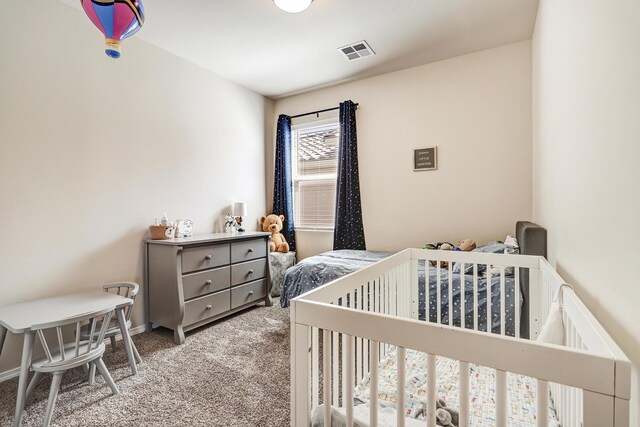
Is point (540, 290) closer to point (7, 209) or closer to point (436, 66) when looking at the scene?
point (436, 66)

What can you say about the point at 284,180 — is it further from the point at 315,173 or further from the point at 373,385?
the point at 373,385

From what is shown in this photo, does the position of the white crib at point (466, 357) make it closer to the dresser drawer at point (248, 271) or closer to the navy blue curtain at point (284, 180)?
the dresser drawer at point (248, 271)

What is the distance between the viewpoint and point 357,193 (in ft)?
11.7

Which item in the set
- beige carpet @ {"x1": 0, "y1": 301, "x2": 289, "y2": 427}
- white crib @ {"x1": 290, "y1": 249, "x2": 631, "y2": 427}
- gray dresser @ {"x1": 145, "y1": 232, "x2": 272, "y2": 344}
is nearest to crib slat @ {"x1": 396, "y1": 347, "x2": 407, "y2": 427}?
white crib @ {"x1": 290, "y1": 249, "x2": 631, "y2": 427}

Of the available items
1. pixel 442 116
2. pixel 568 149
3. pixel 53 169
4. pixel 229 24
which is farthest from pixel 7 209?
pixel 442 116

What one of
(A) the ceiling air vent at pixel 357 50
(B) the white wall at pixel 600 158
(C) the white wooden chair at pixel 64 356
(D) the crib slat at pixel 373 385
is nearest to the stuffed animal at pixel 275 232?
(A) the ceiling air vent at pixel 357 50

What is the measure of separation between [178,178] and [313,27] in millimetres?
1892

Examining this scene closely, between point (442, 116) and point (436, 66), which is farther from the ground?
point (436, 66)

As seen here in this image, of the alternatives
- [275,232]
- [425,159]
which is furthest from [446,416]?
[275,232]

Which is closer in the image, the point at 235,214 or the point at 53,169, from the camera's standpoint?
the point at 53,169

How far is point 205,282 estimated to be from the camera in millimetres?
2621

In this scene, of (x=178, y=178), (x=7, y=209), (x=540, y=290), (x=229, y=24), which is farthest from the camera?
(x=178, y=178)

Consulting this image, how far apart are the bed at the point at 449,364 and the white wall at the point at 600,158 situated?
87 millimetres

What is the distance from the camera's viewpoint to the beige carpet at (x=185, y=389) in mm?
1531
